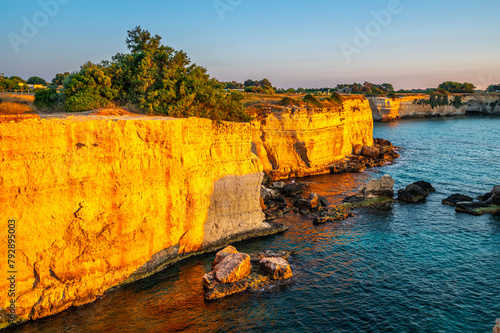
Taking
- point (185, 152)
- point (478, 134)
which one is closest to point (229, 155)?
point (185, 152)

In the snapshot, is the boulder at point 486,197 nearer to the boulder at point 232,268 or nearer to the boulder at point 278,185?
the boulder at point 278,185

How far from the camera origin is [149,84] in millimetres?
28953

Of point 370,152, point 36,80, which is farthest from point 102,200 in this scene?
point 36,80

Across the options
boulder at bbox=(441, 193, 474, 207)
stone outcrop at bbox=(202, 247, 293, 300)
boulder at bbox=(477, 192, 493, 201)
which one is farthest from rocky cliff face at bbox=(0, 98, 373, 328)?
boulder at bbox=(477, 192, 493, 201)

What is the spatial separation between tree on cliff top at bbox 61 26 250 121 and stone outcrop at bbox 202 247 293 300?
1172 centimetres

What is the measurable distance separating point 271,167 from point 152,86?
70.3ft

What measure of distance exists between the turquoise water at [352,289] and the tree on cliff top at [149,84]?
12090 millimetres

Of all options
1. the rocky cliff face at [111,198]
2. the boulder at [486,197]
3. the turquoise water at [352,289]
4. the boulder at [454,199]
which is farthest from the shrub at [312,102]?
the rocky cliff face at [111,198]

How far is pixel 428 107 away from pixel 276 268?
13794cm

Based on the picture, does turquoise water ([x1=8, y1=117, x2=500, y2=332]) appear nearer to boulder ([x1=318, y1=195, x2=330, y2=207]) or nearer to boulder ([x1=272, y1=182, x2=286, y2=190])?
boulder ([x1=318, y1=195, x2=330, y2=207])

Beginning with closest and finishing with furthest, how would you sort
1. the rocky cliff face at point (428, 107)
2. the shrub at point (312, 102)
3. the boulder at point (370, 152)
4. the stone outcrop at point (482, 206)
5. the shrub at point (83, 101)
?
1. the shrub at point (83, 101)
2. the stone outcrop at point (482, 206)
3. the shrub at point (312, 102)
4. the boulder at point (370, 152)
5. the rocky cliff face at point (428, 107)

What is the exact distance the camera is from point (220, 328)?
56.0ft

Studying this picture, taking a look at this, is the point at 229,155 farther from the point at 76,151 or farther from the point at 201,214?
the point at 76,151

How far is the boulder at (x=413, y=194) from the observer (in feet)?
A: 120
